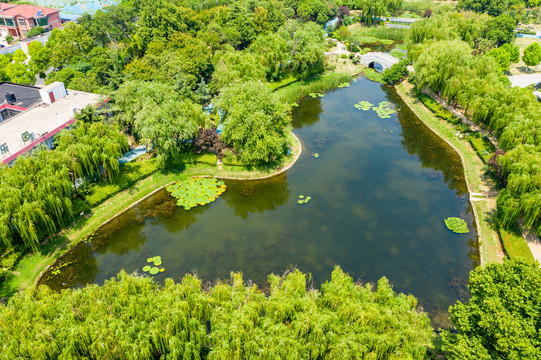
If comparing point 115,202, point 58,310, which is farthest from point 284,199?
point 58,310

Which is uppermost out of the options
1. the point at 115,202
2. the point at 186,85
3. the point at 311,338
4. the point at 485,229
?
the point at 186,85

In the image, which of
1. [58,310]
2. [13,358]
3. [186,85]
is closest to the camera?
[13,358]

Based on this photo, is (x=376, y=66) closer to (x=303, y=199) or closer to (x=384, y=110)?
(x=384, y=110)

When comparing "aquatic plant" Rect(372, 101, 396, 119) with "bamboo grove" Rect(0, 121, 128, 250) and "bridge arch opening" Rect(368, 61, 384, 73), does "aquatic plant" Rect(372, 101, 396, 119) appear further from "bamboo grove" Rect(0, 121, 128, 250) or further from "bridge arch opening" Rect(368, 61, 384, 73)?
"bamboo grove" Rect(0, 121, 128, 250)

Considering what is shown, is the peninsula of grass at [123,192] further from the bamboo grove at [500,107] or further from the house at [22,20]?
the house at [22,20]

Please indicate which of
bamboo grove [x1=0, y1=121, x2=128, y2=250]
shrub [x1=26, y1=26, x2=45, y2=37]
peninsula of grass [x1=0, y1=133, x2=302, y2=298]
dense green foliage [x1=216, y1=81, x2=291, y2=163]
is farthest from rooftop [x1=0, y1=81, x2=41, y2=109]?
shrub [x1=26, y1=26, x2=45, y2=37]

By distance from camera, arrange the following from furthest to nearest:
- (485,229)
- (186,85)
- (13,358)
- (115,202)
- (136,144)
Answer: (186,85), (136,144), (115,202), (485,229), (13,358)

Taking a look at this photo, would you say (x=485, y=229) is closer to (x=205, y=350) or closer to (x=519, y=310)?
(x=519, y=310)

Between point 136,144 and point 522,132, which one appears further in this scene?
point 136,144
